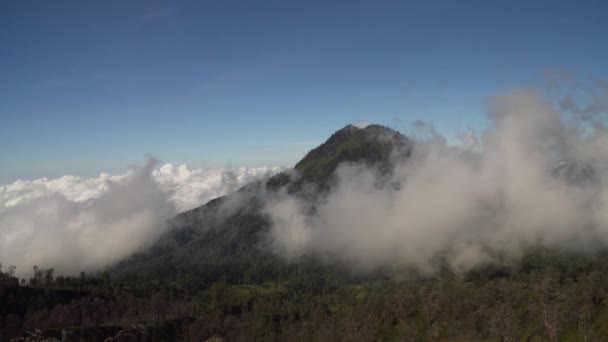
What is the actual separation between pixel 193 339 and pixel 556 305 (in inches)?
6283

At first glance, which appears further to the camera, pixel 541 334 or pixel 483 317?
pixel 483 317

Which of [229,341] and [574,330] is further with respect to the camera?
[229,341]

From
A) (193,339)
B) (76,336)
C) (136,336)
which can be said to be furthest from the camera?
(193,339)

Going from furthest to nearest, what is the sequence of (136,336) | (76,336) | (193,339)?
1. (193,339)
2. (136,336)
3. (76,336)

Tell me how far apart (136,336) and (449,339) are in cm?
13774

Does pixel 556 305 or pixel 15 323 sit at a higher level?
pixel 15 323

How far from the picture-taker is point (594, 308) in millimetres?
177500

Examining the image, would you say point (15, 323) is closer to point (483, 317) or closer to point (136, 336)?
point (136, 336)

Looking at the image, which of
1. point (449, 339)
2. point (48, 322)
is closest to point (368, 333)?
point (449, 339)

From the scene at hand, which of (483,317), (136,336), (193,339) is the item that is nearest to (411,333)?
(483,317)

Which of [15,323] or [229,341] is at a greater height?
[15,323]

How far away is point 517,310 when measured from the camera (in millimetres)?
188750

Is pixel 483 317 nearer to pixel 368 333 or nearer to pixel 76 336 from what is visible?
pixel 368 333

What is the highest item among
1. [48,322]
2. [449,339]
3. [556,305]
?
[48,322]
